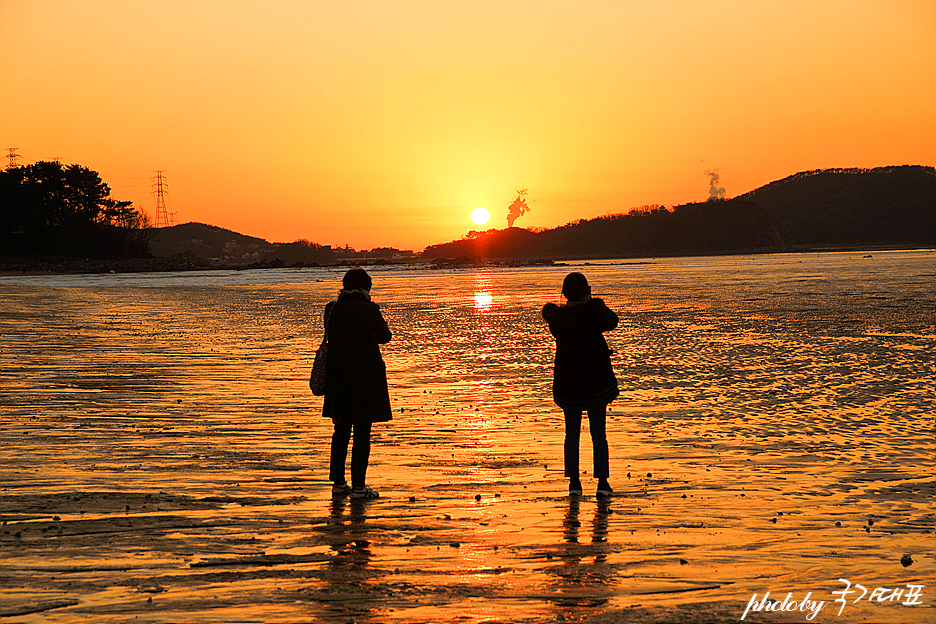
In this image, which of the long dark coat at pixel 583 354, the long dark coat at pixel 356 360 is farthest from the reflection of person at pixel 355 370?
the long dark coat at pixel 583 354

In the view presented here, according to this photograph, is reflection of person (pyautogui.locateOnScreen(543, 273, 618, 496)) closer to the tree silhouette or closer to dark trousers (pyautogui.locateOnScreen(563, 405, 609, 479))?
dark trousers (pyautogui.locateOnScreen(563, 405, 609, 479))

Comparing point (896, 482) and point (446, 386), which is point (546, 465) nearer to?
point (896, 482)

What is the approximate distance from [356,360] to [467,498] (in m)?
1.67

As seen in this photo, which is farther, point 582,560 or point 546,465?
Answer: point 546,465

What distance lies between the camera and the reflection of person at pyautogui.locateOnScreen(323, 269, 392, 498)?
8.07m

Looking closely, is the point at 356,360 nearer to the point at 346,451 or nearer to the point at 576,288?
the point at 346,451

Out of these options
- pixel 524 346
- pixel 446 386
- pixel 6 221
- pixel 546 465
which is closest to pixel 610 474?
pixel 546 465

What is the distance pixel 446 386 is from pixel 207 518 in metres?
8.54

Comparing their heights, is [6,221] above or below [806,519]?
above

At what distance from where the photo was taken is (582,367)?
27.5ft

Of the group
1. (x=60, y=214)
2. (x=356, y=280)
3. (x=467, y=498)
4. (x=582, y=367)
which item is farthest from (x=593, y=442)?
(x=60, y=214)

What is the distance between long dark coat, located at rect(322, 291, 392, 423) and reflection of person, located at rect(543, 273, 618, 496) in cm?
172

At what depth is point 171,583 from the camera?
5543 millimetres

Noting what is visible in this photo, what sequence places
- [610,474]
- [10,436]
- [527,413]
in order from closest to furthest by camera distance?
1. [610,474]
2. [10,436]
3. [527,413]
